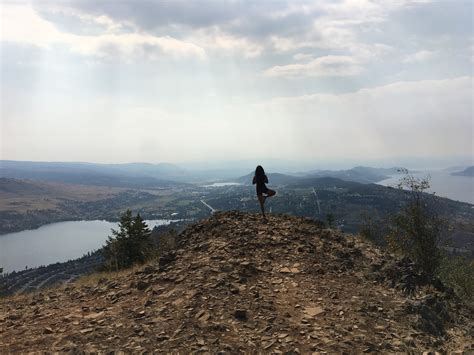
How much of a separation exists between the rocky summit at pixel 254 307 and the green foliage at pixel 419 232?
14309 millimetres

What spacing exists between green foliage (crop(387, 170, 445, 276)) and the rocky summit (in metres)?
Result: 14.3

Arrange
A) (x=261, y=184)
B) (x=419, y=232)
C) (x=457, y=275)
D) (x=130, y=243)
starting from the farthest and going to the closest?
1. (x=130, y=243)
2. (x=457, y=275)
3. (x=419, y=232)
4. (x=261, y=184)

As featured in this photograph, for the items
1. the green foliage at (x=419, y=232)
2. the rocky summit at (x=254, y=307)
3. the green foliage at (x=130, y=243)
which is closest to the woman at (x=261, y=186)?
the rocky summit at (x=254, y=307)

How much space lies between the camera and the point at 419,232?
30609mm

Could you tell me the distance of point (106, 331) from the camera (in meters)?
11.1

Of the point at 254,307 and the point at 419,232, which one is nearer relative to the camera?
the point at 254,307

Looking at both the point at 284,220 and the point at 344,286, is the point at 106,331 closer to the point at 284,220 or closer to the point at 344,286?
the point at 344,286

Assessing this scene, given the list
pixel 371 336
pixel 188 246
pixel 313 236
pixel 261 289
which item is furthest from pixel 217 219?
pixel 371 336

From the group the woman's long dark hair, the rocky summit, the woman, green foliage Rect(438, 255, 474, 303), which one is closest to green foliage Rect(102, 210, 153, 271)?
the woman

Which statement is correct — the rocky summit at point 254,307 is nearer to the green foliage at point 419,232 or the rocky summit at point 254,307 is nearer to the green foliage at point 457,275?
the green foliage at point 419,232

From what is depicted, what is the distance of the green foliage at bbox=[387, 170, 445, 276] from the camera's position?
30.2 metres

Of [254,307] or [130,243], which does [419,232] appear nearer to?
[254,307]

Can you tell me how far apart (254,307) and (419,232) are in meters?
24.0

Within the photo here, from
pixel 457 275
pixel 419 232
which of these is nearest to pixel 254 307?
pixel 419 232
